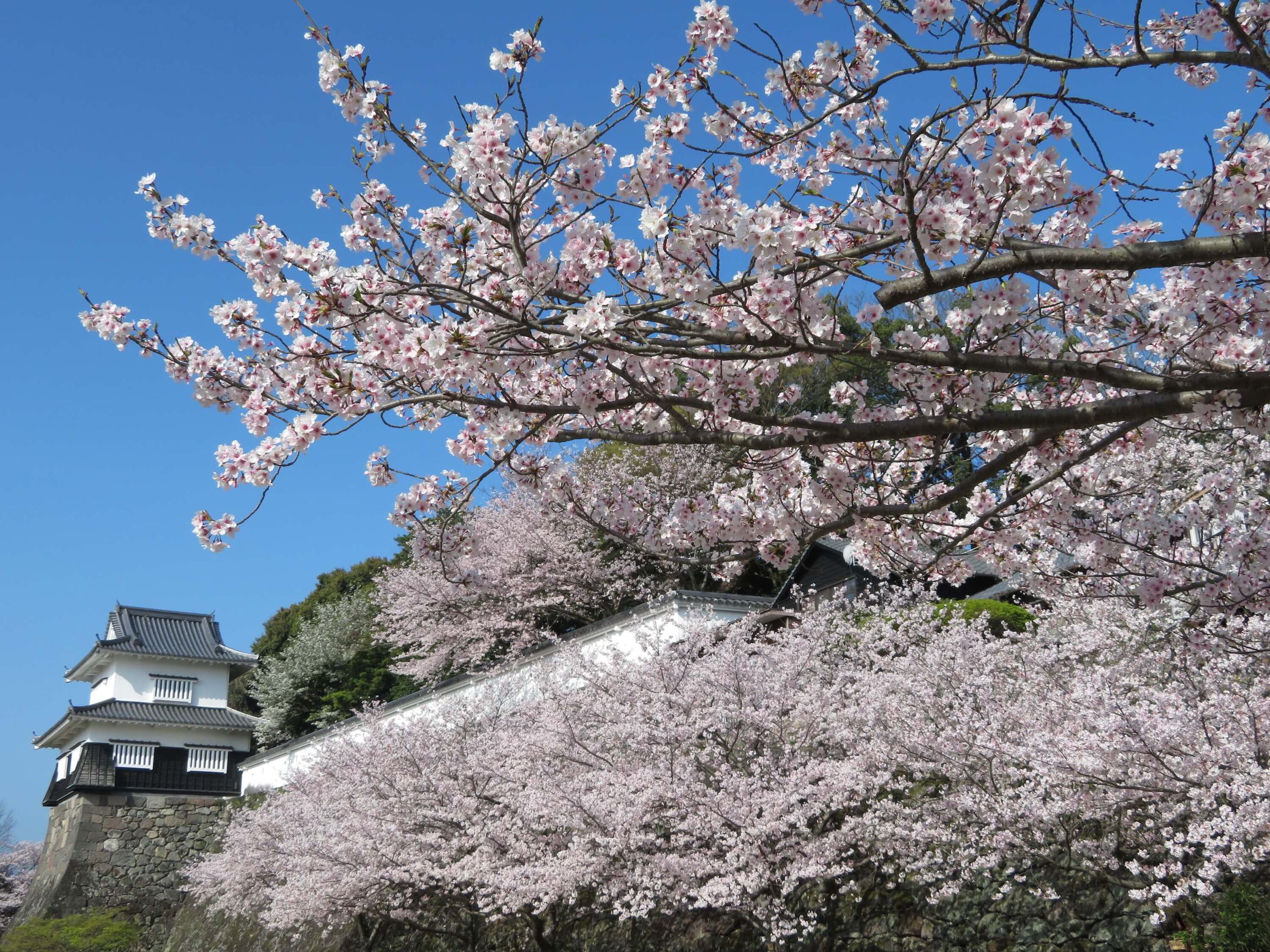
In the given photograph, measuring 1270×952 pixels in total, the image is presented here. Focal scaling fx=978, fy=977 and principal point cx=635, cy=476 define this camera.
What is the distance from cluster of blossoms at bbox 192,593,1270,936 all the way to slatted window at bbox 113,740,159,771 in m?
16.4

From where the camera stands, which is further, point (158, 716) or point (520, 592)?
point (158, 716)

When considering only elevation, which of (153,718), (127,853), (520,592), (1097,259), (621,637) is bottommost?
(1097,259)

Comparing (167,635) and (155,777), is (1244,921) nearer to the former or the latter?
(155,777)

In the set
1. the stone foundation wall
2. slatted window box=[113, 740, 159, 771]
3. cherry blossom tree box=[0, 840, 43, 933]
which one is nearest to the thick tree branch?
the stone foundation wall

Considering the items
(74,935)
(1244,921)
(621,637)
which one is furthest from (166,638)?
(1244,921)

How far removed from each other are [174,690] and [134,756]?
79.9 inches

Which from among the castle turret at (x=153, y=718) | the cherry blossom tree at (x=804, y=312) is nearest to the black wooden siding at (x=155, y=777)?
the castle turret at (x=153, y=718)

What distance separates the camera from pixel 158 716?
2467 centimetres

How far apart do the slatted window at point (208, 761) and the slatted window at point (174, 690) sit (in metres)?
1.56

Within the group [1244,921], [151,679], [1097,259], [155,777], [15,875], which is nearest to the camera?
[1097,259]

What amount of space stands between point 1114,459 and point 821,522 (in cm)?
171

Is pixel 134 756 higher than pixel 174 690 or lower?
lower

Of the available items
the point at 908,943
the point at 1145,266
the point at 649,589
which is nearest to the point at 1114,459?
the point at 1145,266

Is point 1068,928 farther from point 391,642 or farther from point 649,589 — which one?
point 391,642
